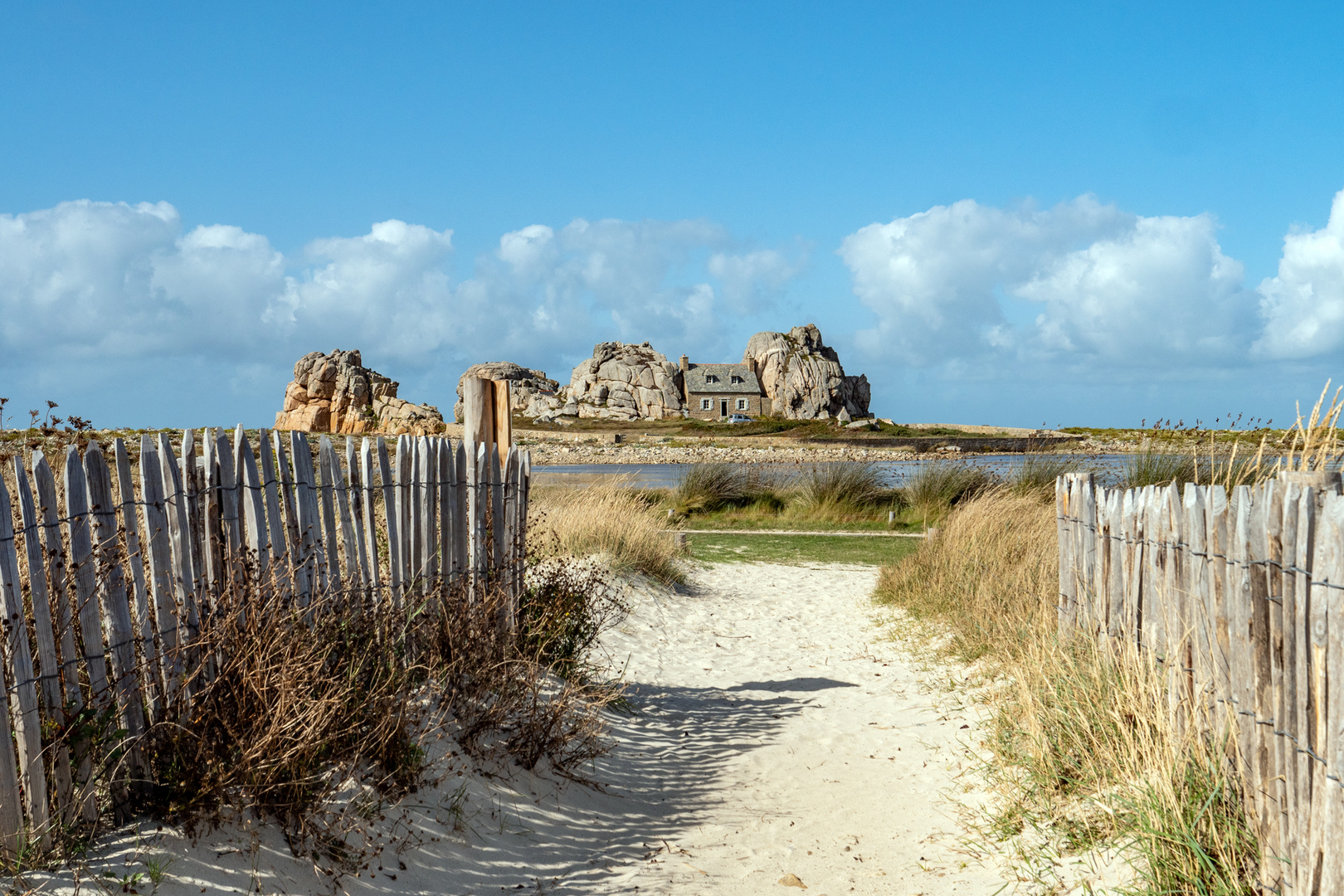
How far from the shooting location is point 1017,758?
15.8 feet

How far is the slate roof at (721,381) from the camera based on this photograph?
92.2 meters

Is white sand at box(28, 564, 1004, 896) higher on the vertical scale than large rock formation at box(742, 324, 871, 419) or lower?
lower

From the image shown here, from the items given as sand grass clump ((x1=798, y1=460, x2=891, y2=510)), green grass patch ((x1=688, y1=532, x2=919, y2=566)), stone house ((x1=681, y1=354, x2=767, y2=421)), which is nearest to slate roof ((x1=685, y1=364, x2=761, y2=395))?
stone house ((x1=681, y1=354, x2=767, y2=421))

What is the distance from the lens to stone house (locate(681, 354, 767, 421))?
301 feet

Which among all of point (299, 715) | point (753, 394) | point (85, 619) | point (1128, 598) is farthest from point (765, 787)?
point (753, 394)

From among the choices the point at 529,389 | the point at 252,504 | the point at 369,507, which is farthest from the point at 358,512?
the point at 529,389

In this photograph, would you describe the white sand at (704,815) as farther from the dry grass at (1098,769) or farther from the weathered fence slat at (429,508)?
the weathered fence slat at (429,508)

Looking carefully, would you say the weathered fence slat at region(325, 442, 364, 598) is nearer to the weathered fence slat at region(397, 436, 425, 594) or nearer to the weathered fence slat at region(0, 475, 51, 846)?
the weathered fence slat at region(397, 436, 425, 594)

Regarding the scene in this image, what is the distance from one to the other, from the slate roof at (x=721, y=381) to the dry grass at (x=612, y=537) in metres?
79.1

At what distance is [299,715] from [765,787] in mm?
2789

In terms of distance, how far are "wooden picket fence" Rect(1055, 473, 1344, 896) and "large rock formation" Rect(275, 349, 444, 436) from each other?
30.2 meters

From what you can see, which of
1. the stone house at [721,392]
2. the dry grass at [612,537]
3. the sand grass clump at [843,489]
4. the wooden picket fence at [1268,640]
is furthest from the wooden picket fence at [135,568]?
the stone house at [721,392]

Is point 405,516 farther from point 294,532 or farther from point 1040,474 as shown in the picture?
point 1040,474

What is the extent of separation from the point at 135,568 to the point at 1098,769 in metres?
4.21
